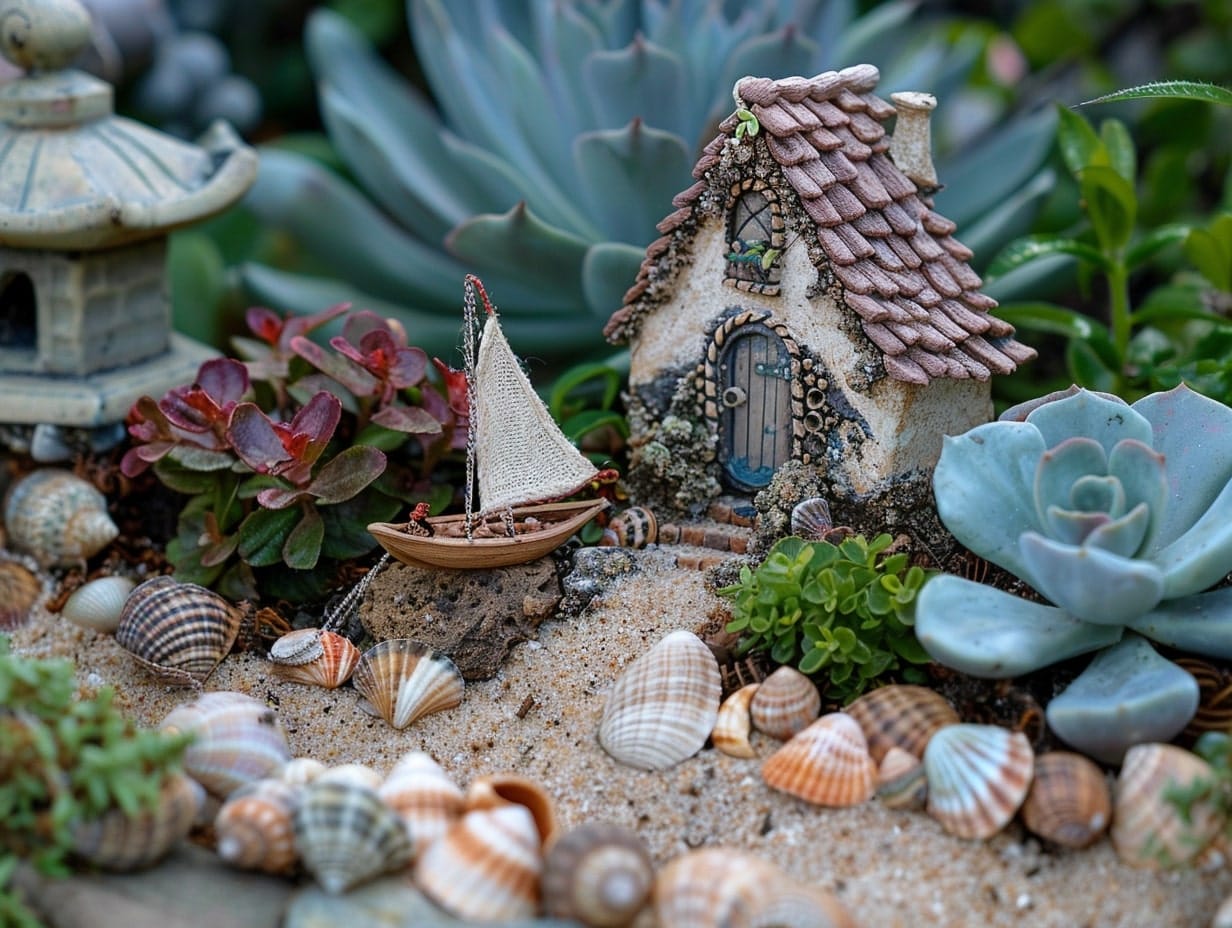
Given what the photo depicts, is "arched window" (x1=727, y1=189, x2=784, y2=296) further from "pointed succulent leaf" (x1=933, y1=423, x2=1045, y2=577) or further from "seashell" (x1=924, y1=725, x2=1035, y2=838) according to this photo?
"seashell" (x1=924, y1=725, x2=1035, y2=838)

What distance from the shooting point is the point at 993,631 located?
190 centimetres


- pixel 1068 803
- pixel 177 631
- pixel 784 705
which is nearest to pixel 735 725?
pixel 784 705

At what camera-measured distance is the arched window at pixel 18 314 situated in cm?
292

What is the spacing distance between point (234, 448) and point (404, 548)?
1.38 feet

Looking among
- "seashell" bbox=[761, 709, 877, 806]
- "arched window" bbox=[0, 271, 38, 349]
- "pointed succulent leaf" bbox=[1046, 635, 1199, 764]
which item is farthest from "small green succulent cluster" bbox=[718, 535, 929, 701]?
"arched window" bbox=[0, 271, 38, 349]

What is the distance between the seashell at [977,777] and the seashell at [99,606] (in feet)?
5.02

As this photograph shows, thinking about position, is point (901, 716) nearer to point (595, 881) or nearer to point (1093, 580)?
point (1093, 580)

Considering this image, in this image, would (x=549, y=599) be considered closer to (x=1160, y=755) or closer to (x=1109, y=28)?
(x=1160, y=755)

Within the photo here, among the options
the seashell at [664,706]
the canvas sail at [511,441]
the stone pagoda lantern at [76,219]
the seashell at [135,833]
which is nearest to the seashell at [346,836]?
the seashell at [135,833]

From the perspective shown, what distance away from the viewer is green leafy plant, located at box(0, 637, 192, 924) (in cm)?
164

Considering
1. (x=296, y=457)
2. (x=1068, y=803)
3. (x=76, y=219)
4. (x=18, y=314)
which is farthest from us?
(x=18, y=314)

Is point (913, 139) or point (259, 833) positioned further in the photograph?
point (913, 139)

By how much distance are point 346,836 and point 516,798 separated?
0.95ft

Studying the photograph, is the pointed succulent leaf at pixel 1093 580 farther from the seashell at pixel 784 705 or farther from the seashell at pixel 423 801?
the seashell at pixel 423 801
